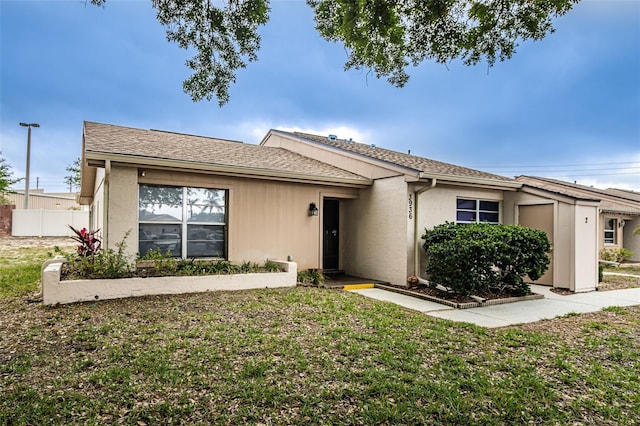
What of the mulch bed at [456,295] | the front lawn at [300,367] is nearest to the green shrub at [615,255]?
the mulch bed at [456,295]

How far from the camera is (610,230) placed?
18.7m

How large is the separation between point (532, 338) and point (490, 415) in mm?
2641

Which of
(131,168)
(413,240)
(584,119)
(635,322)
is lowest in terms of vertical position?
(635,322)

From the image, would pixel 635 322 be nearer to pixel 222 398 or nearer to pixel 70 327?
pixel 222 398

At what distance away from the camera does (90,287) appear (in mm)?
6582

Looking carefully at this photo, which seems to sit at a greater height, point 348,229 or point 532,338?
point 348,229

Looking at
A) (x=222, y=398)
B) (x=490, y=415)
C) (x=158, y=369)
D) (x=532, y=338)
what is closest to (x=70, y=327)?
(x=158, y=369)

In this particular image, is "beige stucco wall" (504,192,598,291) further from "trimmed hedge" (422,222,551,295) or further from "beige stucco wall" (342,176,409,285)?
"beige stucco wall" (342,176,409,285)

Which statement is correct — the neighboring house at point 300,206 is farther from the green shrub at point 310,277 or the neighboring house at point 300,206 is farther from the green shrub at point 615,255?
the green shrub at point 615,255

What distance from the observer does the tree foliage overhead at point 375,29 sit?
474cm

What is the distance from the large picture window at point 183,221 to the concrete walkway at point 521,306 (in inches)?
144

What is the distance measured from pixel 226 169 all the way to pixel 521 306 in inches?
277

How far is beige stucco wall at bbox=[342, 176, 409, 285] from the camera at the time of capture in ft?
30.6

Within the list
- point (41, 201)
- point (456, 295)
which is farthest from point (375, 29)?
point (41, 201)
